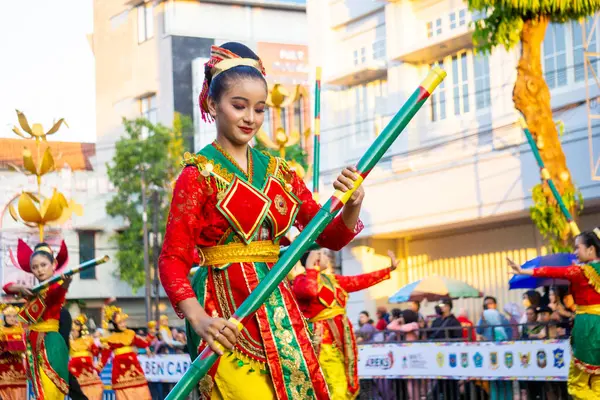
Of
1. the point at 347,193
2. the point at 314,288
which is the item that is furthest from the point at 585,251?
the point at 347,193

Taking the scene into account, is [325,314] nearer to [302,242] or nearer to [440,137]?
[302,242]

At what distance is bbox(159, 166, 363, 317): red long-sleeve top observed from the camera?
13.9 feet

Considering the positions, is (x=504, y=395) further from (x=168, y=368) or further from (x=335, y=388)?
(x=168, y=368)

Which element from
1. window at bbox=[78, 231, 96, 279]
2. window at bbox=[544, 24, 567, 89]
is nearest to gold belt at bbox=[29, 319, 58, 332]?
window at bbox=[544, 24, 567, 89]

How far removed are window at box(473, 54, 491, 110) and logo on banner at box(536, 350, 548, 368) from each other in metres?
12.0

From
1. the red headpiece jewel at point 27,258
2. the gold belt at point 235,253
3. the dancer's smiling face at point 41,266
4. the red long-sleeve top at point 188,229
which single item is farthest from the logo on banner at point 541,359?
the gold belt at point 235,253

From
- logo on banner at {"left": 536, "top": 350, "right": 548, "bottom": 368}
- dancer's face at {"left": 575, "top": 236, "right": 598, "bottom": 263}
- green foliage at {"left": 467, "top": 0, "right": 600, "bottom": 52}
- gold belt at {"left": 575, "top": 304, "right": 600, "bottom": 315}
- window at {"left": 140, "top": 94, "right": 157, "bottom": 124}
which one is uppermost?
window at {"left": 140, "top": 94, "right": 157, "bottom": 124}

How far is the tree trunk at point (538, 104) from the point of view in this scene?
14883mm

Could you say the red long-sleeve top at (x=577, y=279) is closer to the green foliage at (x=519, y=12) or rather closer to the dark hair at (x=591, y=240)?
the dark hair at (x=591, y=240)

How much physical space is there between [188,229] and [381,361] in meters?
9.19

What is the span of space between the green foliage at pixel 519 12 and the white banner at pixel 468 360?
456cm

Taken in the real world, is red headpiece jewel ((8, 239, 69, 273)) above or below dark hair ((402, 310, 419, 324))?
above

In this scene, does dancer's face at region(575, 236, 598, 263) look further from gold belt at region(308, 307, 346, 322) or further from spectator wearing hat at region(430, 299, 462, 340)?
spectator wearing hat at region(430, 299, 462, 340)

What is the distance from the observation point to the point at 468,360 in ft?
38.7
